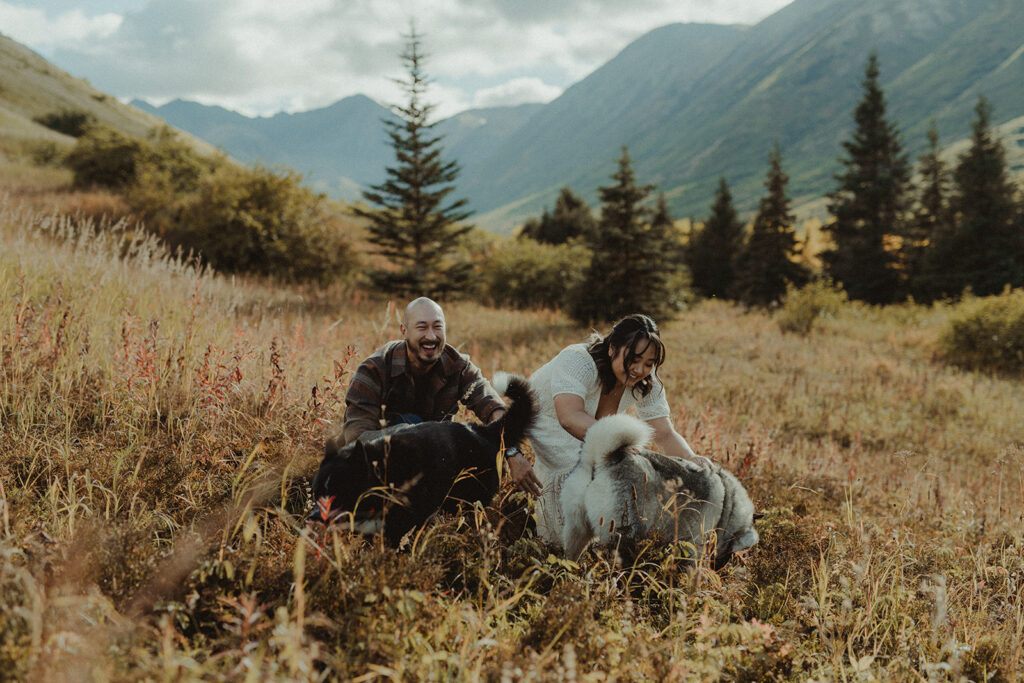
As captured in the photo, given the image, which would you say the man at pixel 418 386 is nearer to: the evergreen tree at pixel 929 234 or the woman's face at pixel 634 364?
the woman's face at pixel 634 364

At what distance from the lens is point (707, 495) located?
2.85m

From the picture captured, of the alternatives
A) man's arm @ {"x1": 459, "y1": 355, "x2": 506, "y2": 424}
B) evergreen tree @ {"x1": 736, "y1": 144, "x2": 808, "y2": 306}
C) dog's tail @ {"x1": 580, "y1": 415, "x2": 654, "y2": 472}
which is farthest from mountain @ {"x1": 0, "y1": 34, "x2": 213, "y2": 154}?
dog's tail @ {"x1": 580, "y1": 415, "x2": 654, "y2": 472}

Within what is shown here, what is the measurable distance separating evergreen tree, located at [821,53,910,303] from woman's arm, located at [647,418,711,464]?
24.7 metres

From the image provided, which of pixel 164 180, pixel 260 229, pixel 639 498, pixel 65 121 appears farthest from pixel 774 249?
pixel 65 121

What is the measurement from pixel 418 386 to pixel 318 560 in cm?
155

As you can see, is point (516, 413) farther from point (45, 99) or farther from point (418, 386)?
point (45, 99)

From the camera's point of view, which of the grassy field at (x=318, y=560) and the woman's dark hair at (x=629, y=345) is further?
the woman's dark hair at (x=629, y=345)

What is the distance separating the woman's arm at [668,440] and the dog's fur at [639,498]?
0.45 m

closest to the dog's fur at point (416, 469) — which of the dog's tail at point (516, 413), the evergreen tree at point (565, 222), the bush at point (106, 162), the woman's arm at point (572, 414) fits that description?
the dog's tail at point (516, 413)

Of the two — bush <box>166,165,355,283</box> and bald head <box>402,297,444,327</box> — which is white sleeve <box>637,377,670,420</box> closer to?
bald head <box>402,297,444,327</box>

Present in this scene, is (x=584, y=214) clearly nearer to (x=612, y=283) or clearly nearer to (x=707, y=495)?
(x=612, y=283)

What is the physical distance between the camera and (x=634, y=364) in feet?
10.6

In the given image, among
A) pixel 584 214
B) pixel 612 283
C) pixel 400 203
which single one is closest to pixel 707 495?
pixel 612 283

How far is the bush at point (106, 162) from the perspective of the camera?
2055cm
